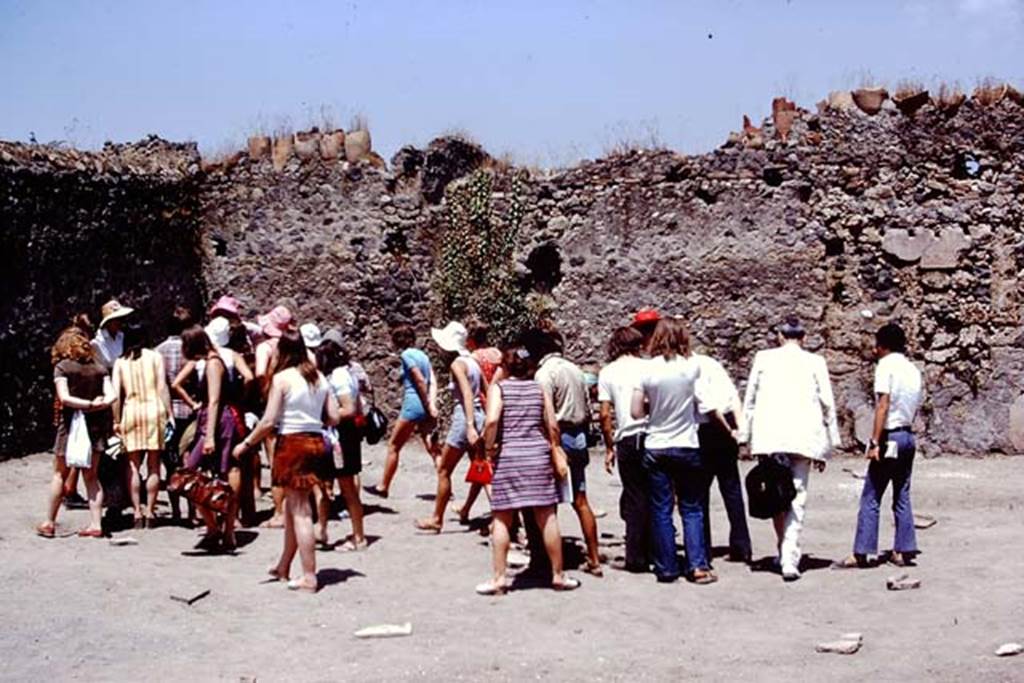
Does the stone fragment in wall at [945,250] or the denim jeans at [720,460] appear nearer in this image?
the denim jeans at [720,460]

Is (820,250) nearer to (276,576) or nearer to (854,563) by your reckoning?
(854,563)

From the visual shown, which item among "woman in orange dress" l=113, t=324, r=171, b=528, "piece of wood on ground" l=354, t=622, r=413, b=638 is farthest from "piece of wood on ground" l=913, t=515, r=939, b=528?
"woman in orange dress" l=113, t=324, r=171, b=528

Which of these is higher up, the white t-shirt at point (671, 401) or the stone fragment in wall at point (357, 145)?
the stone fragment in wall at point (357, 145)

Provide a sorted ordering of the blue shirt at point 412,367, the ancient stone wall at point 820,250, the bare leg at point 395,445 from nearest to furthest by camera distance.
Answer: the blue shirt at point 412,367, the bare leg at point 395,445, the ancient stone wall at point 820,250

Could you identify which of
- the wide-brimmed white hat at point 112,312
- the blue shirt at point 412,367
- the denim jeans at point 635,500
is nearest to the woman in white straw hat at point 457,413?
the blue shirt at point 412,367

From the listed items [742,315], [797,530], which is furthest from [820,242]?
[797,530]

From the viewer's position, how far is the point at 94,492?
9117 millimetres

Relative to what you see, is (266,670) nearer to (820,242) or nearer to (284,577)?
(284,577)

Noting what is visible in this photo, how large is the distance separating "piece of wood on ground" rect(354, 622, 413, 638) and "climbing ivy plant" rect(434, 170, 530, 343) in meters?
6.96

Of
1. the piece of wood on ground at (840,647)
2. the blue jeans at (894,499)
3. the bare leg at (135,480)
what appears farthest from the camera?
the bare leg at (135,480)

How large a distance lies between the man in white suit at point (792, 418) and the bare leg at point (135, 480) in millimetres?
4575

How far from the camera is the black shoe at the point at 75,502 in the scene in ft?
33.2

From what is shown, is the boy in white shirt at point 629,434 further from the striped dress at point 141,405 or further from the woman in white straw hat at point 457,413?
the striped dress at point 141,405

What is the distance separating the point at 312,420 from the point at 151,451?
2.18 metres
